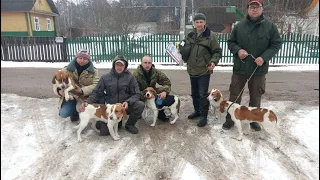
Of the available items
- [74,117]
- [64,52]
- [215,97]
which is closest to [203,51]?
[215,97]

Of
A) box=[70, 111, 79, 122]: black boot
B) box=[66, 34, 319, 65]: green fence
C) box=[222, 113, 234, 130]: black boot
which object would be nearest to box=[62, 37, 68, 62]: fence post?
box=[66, 34, 319, 65]: green fence

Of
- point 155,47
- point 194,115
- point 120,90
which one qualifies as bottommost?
point 194,115

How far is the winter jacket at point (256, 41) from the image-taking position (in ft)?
13.0

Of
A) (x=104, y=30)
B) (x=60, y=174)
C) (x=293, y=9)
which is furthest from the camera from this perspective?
(x=104, y=30)

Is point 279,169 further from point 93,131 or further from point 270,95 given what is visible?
point 270,95

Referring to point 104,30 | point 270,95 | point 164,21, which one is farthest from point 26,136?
point 164,21

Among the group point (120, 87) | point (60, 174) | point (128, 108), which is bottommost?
point (60, 174)

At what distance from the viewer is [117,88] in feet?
14.3

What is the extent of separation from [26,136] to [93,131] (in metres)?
1.06

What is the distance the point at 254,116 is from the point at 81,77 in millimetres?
2892

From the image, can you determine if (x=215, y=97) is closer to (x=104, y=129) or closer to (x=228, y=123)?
(x=228, y=123)

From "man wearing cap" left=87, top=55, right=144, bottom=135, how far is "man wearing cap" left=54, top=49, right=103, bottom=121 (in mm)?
241

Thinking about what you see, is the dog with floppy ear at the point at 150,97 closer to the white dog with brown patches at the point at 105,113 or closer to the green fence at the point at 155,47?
the white dog with brown patches at the point at 105,113

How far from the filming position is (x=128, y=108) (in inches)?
174
